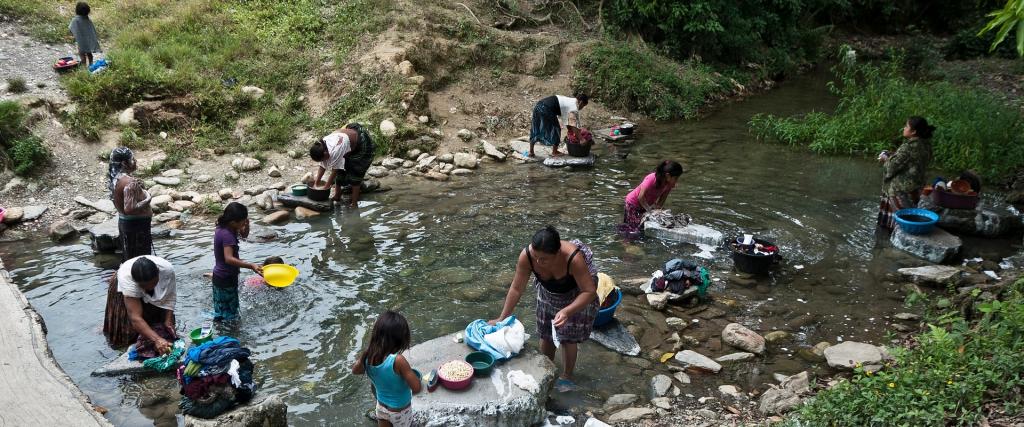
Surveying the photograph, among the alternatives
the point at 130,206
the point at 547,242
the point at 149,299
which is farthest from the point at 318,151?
the point at 547,242

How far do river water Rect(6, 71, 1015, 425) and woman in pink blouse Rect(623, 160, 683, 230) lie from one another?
346 millimetres

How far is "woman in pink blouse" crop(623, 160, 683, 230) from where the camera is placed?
27.0 feet

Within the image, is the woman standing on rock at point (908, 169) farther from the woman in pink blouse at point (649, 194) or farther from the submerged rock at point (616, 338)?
the submerged rock at point (616, 338)

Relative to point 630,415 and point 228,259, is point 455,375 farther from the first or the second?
point 228,259

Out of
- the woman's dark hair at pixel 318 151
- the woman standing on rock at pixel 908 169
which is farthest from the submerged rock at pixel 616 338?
the woman's dark hair at pixel 318 151

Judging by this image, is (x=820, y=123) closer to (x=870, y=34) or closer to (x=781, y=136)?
(x=781, y=136)

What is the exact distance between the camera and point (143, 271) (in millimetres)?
5355

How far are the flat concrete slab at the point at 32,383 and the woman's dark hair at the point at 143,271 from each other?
0.89 m

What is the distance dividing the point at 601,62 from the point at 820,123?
5074mm

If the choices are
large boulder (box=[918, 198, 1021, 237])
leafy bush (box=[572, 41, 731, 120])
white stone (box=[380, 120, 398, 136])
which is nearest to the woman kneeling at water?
white stone (box=[380, 120, 398, 136])

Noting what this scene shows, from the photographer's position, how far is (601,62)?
15.8 meters

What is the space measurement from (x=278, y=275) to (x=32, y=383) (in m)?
2.20

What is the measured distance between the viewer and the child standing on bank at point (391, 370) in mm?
4148

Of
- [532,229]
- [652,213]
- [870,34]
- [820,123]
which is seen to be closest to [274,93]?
[532,229]
